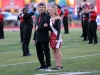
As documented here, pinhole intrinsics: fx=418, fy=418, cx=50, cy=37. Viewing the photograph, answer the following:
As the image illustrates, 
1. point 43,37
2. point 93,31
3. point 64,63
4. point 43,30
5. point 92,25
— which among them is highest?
point 43,30

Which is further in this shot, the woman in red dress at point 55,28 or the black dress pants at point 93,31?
the black dress pants at point 93,31

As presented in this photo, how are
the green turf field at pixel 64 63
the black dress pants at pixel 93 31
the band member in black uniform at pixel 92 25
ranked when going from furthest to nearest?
1. the black dress pants at pixel 93 31
2. the band member in black uniform at pixel 92 25
3. the green turf field at pixel 64 63

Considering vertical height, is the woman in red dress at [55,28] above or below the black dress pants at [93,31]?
above

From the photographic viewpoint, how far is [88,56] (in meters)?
14.4

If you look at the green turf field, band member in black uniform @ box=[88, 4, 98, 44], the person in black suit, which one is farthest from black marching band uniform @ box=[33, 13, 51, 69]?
band member in black uniform @ box=[88, 4, 98, 44]

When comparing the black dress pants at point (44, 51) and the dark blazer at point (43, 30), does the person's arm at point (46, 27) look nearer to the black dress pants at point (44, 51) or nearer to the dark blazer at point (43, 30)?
the dark blazer at point (43, 30)

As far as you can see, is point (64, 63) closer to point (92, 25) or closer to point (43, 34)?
point (43, 34)

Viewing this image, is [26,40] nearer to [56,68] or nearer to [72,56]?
[72,56]

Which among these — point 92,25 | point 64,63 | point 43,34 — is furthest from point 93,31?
point 43,34

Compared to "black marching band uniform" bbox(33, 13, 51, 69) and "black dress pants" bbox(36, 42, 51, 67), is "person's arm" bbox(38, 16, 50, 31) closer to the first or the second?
"black marching band uniform" bbox(33, 13, 51, 69)

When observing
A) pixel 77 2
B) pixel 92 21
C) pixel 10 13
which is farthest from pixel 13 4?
pixel 92 21

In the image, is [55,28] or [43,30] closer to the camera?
[55,28]

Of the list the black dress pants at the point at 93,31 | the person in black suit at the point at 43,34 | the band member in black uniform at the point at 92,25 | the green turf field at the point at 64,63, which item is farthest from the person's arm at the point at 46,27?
the black dress pants at the point at 93,31

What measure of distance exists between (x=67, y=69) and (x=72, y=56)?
3.28 metres
